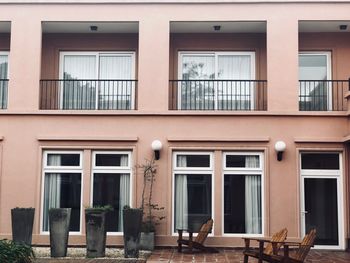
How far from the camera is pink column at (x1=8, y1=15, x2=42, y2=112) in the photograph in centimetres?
1421

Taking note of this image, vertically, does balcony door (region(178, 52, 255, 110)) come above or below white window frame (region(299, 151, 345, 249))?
above

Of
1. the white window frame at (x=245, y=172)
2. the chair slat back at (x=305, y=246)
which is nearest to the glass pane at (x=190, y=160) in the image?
the white window frame at (x=245, y=172)

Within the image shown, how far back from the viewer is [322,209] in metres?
13.9

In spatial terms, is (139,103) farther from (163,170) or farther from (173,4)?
(173,4)

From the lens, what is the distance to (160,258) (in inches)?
467

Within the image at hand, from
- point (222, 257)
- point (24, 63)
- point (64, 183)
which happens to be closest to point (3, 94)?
point (24, 63)

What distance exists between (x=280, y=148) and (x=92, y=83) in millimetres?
5430

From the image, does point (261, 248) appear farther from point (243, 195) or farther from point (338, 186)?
point (338, 186)

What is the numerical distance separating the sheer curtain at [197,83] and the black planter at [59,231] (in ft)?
15.6

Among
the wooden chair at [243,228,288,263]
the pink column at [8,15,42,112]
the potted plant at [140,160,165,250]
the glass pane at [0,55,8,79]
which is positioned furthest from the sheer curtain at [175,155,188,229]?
the glass pane at [0,55,8,79]

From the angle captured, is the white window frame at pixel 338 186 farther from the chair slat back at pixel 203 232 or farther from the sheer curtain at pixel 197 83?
the sheer curtain at pixel 197 83

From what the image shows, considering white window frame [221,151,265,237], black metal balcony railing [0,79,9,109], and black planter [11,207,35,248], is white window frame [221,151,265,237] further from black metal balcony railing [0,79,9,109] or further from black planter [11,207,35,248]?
black metal balcony railing [0,79,9,109]

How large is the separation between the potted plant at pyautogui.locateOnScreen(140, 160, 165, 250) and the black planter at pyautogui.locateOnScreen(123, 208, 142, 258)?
1306 mm

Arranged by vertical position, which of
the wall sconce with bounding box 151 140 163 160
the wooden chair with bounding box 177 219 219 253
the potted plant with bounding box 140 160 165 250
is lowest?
the wooden chair with bounding box 177 219 219 253
